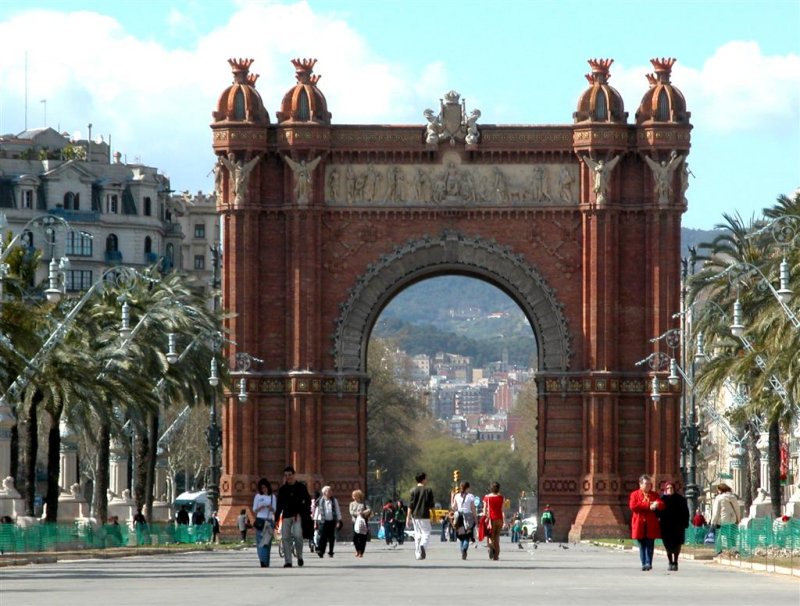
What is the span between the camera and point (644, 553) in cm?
4503

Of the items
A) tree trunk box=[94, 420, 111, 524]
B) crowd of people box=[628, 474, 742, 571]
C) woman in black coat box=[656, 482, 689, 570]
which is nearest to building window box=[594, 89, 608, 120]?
tree trunk box=[94, 420, 111, 524]

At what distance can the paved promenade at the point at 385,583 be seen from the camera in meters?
32.9

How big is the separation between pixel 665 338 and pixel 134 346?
68.1ft

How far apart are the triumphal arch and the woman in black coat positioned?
38799 mm

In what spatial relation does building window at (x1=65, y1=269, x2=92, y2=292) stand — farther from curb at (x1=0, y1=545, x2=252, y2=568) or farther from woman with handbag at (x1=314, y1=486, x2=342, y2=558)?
woman with handbag at (x1=314, y1=486, x2=342, y2=558)

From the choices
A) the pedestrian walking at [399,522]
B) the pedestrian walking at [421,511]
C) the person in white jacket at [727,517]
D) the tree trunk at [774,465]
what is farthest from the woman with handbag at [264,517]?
the pedestrian walking at [399,522]

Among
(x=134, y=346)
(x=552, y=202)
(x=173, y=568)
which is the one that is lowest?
(x=173, y=568)

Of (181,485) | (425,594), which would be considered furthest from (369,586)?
(181,485)

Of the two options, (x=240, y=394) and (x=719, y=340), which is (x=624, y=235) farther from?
(x=240, y=394)

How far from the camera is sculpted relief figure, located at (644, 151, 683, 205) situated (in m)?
84.6

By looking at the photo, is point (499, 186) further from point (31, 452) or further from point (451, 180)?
point (31, 452)

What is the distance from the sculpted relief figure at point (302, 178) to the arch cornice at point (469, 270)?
3678 mm

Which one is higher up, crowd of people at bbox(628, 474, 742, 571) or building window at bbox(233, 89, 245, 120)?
building window at bbox(233, 89, 245, 120)

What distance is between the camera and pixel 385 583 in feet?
127
